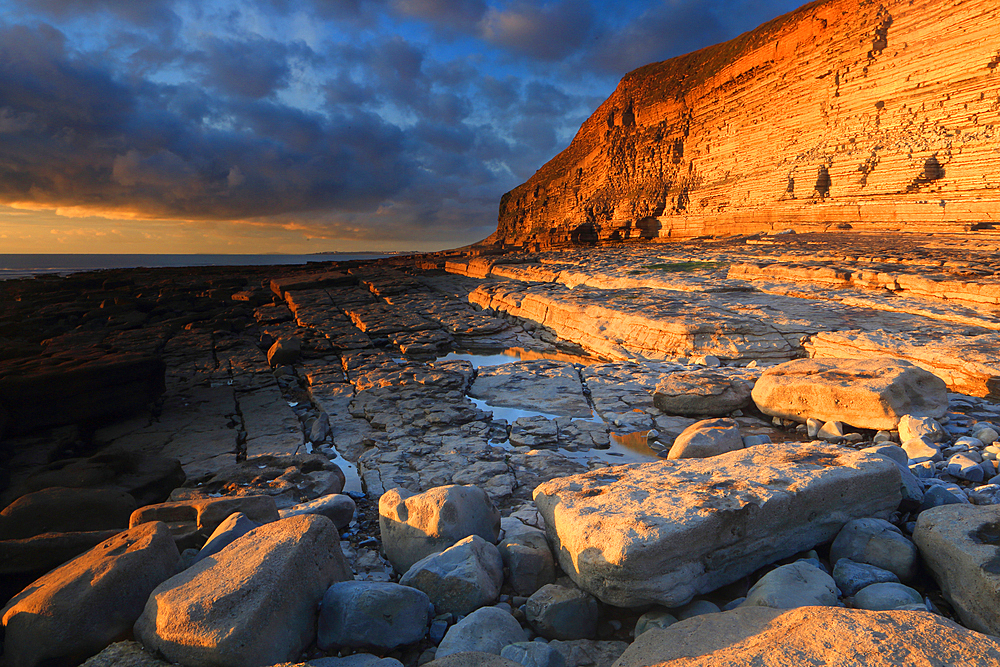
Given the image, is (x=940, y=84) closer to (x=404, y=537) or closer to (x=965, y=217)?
(x=965, y=217)

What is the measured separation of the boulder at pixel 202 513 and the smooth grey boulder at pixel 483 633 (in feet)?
4.16

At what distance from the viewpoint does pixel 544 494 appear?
7.62ft

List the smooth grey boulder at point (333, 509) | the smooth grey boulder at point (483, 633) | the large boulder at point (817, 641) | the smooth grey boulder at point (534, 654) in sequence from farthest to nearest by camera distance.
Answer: the smooth grey boulder at point (333, 509)
the smooth grey boulder at point (483, 633)
the smooth grey boulder at point (534, 654)
the large boulder at point (817, 641)

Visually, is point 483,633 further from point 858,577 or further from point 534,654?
point 858,577

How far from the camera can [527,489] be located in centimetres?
297

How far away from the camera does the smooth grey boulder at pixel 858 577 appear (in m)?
1.79

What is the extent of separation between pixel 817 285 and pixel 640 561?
23.6ft

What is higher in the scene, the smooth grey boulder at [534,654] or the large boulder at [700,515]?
the large boulder at [700,515]

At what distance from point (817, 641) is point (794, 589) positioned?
462mm

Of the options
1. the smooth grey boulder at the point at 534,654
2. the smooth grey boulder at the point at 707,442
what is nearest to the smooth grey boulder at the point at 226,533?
the smooth grey boulder at the point at 534,654

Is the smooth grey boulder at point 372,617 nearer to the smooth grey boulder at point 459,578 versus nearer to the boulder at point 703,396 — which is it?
the smooth grey boulder at point 459,578

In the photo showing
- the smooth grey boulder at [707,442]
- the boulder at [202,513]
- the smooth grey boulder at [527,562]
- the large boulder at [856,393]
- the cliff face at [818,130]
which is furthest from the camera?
the cliff face at [818,130]

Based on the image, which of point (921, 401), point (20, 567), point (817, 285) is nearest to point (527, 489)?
point (20, 567)

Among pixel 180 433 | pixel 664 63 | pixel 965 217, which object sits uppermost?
pixel 664 63
